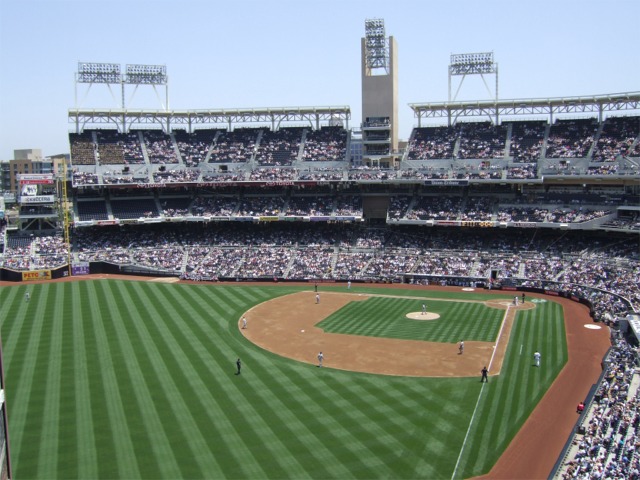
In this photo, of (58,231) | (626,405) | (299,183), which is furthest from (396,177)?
(626,405)

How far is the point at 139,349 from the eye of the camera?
116 feet

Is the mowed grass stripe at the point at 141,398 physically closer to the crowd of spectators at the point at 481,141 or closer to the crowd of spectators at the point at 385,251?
the crowd of spectators at the point at 385,251

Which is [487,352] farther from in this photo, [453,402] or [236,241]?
[236,241]

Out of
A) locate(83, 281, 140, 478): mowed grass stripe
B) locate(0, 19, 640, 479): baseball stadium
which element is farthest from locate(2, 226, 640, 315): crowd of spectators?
locate(83, 281, 140, 478): mowed grass stripe

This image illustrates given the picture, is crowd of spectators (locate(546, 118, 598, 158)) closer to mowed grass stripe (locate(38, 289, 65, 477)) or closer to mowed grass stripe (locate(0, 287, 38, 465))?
mowed grass stripe (locate(38, 289, 65, 477))

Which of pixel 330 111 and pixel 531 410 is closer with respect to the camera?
pixel 531 410

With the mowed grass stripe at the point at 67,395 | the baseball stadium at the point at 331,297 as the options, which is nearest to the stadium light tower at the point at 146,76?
the baseball stadium at the point at 331,297

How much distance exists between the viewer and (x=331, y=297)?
5275cm

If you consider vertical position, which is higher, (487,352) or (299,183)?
(299,183)

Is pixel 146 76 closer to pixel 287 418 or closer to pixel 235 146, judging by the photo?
pixel 235 146

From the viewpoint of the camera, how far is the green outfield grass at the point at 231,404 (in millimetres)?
22016

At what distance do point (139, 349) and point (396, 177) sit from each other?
139 ft

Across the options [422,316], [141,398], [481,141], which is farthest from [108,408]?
[481,141]

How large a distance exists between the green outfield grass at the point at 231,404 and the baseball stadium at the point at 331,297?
14 centimetres
